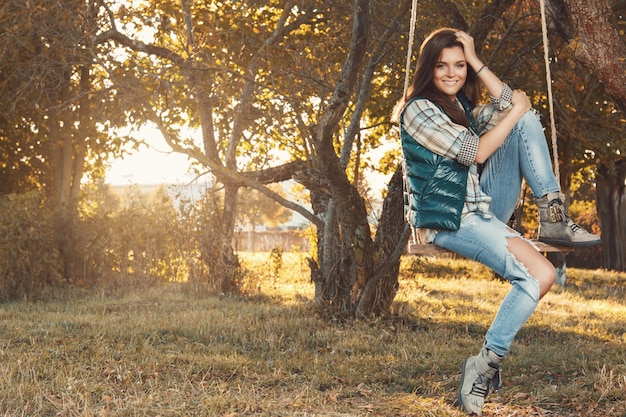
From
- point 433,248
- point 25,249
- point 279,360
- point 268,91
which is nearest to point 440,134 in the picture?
point 433,248

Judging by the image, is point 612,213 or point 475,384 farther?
point 612,213

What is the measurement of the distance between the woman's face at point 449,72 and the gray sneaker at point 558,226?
0.84 meters

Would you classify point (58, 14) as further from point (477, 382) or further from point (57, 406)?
point (477, 382)

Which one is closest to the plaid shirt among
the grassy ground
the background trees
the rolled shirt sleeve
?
the rolled shirt sleeve

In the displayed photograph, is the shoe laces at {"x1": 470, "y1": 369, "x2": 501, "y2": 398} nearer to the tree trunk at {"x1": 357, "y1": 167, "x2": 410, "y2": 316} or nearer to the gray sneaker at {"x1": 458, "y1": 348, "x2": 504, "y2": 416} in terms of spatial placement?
the gray sneaker at {"x1": 458, "y1": 348, "x2": 504, "y2": 416}

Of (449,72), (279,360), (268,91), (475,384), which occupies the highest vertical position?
(268,91)

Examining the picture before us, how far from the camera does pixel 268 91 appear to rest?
40.3 ft

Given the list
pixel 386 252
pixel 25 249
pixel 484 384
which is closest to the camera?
pixel 484 384

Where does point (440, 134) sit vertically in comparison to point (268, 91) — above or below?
below

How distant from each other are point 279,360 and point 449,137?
296 centimetres

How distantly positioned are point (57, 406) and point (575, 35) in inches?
178

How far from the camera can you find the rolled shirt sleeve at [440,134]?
4.58 metres

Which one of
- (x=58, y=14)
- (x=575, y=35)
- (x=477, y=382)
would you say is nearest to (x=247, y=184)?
(x=58, y=14)

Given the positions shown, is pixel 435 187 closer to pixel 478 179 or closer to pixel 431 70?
pixel 478 179
